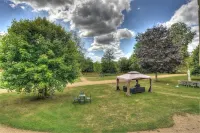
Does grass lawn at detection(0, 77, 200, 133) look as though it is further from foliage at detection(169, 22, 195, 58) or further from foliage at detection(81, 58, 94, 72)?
foliage at detection(81, 58, 94, 72)

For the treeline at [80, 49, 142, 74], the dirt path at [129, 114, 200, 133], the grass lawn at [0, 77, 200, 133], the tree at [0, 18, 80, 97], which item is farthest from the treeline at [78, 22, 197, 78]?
the dirt path at [129, 114, 200, 133]

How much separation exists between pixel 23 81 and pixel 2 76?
1847mm

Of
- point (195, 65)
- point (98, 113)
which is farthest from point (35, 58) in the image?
point (195, 65)

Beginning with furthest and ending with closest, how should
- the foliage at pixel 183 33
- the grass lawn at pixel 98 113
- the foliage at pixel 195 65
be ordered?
the foliage at pixel 183 33 < the foliage at pixel 195 65 < the grass lawn at pixel 98 113

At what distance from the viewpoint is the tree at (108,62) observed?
4441 cm

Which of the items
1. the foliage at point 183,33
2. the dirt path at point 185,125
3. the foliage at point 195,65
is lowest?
the dirt path at point 185,125

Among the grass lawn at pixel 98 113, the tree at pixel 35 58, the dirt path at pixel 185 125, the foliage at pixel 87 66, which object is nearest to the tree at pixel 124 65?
the foliage at pixel 87 66

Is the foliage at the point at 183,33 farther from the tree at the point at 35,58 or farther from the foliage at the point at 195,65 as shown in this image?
the tree at the point at 35,58

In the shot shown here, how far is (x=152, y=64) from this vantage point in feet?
86.1

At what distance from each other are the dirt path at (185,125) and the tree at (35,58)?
9555 millimetres

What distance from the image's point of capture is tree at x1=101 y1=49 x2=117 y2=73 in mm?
44406

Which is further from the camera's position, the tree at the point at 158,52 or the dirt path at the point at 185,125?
the tree at the point at 158,52

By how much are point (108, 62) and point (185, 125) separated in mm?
35298

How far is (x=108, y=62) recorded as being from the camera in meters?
45.2
